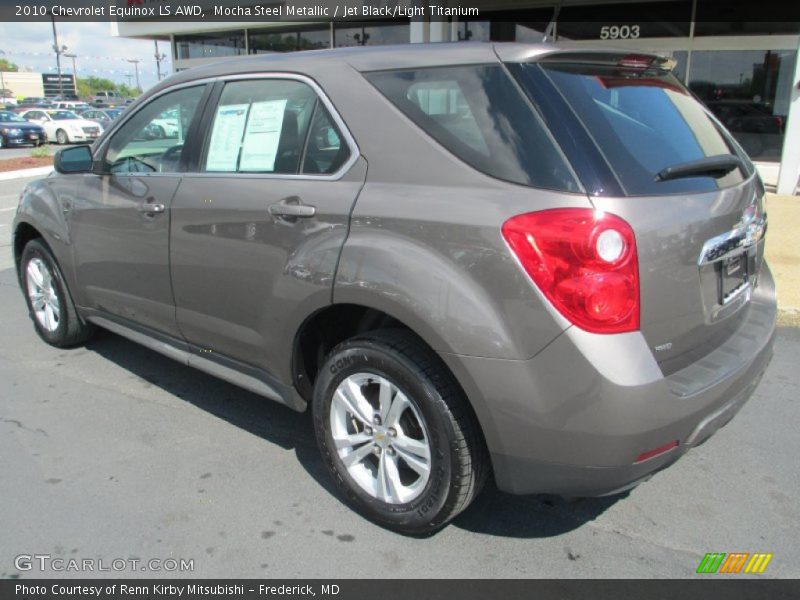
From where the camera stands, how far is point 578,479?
2232 millimetres

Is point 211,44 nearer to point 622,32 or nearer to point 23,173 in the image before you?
point 23,173

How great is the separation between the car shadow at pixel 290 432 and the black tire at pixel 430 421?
0.30 m

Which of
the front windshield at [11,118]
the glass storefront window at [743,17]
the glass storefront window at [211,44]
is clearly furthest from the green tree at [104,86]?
the glass storefront window at [743,17]

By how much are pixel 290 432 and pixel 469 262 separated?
1804mm

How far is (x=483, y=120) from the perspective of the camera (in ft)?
7.76

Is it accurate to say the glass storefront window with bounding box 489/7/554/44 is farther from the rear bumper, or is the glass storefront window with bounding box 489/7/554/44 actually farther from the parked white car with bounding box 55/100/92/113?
the parked white car with bounding box 55/100/92/113

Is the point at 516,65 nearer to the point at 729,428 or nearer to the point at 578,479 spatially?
the point at 578,479

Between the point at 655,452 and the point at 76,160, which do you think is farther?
the point at 76,160

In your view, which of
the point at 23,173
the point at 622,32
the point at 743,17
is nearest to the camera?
the point at 743,17

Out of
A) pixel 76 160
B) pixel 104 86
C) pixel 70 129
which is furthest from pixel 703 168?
pixel 104 86

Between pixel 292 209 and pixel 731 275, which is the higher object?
pixel 292 209

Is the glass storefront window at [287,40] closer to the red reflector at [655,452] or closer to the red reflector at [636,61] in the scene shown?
the red reflector at [636,61]

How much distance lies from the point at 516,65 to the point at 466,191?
0.50m

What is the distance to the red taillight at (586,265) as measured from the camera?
6.89 feet
